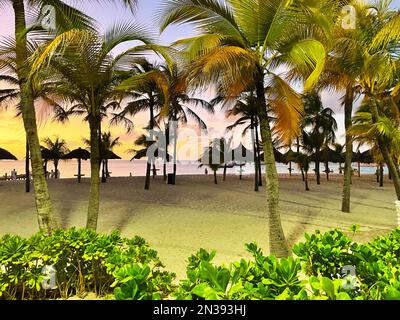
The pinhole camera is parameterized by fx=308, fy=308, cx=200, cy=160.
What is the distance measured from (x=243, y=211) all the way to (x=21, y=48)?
9.35 metres

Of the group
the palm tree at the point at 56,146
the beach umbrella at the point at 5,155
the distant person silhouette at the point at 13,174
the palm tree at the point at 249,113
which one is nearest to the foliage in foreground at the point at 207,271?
the palm tree at the point at 249,113

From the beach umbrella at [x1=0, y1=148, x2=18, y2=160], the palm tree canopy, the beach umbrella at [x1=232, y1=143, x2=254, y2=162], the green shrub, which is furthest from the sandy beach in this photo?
the beach umbrella at [x1=232, y1=143, x2=254, y2=162]

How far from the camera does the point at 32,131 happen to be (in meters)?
7.53

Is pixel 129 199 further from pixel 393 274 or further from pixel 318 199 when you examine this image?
pixel 393 274

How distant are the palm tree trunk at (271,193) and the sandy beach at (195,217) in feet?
2.65

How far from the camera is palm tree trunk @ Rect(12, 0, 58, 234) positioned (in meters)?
7.27

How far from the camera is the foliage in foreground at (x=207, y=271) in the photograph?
227cm

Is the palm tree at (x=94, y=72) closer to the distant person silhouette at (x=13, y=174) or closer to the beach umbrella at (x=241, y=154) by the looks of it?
the beach umbrella at (x=241, y=154)

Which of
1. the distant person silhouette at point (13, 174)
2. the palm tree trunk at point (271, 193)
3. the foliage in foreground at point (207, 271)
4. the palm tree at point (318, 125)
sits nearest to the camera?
the foliage in foreground at point (207, 271)

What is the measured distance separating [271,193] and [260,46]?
3.54 metres
